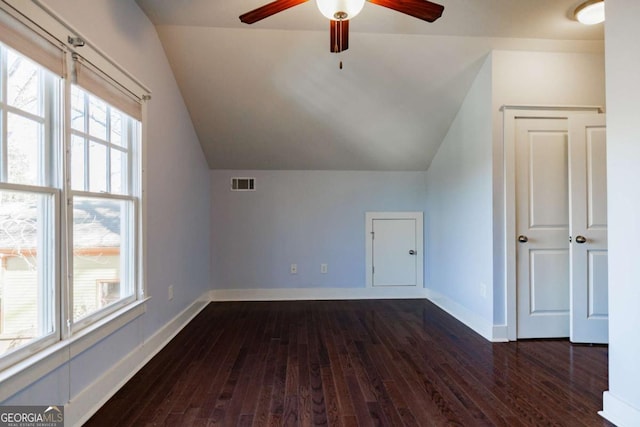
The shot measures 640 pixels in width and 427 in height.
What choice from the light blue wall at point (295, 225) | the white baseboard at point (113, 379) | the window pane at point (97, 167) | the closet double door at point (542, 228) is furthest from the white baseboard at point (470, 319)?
the window pane at point (97, 167)

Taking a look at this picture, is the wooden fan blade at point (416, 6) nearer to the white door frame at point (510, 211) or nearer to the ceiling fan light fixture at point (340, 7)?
the ceiling fan light fixture at point (340, 7)

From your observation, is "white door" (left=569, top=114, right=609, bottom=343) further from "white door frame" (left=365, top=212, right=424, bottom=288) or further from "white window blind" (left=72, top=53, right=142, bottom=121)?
"white window blind" (left=72, top=53, right=142, bottom=121)

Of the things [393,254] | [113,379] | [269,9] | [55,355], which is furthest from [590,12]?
[113,379]

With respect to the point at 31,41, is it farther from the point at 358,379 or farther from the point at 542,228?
the point at 542,228

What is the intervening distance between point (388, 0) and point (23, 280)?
219 centimetres

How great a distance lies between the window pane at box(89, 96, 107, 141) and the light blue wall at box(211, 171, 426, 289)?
2145mm

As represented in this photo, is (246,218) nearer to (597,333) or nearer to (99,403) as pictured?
(99,403)

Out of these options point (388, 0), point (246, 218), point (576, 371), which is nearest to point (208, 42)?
point (388, 0)

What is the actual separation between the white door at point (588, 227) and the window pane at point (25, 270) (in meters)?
3.60

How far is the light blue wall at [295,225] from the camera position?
4.21 metres

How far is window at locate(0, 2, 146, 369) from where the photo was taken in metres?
1.38

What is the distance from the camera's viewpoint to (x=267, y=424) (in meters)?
1.67

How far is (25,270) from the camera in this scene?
1.46 meters

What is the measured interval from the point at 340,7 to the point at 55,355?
2138 millimetres
